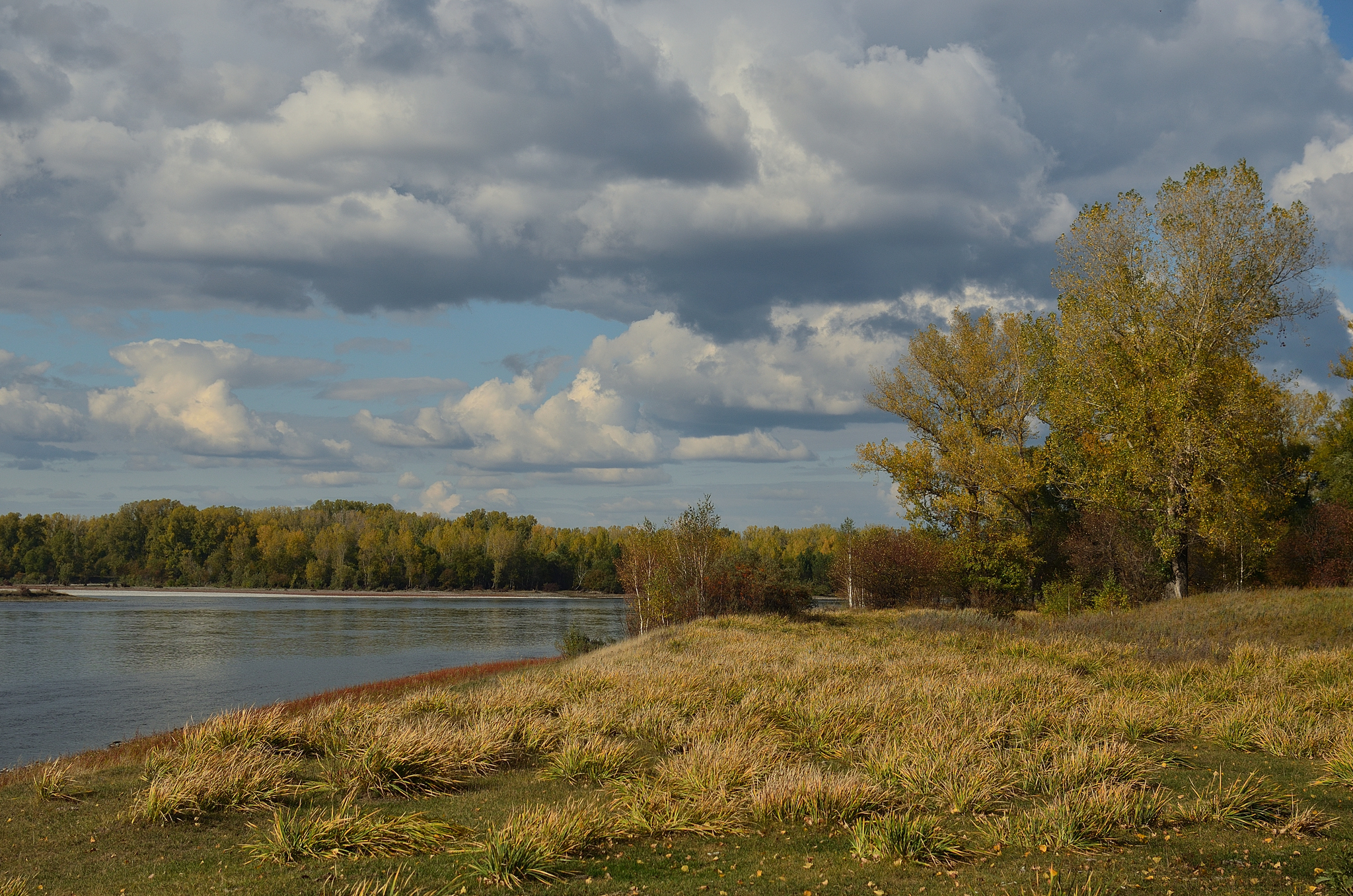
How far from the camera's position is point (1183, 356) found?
30625 millimetres

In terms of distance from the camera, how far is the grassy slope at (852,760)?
6730 mm

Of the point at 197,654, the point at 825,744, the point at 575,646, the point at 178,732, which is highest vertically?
the point at 825,744

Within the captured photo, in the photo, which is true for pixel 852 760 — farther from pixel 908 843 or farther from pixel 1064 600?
pixel 1064 600

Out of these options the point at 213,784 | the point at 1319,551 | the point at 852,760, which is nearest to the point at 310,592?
the point at 1319,551

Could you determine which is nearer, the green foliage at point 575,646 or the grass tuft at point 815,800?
the grass tuft at point 815,800

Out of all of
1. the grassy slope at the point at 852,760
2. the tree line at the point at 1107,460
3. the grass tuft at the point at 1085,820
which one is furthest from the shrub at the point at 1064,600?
the grass tuft at the point at 1085,820

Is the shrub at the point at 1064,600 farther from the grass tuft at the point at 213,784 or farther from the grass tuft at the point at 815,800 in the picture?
the grass tuft at the point at 213,784

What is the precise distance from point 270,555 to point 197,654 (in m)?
88.3

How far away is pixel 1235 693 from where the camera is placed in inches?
574

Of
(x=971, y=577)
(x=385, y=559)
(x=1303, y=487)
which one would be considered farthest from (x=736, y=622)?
(x=385, y=559)

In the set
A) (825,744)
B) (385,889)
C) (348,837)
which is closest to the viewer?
(385,889)

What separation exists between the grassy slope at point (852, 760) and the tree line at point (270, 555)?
9103cm

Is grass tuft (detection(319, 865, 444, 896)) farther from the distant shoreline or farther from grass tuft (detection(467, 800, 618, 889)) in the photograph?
the distant shoreline

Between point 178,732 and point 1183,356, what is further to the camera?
point 1183,356
